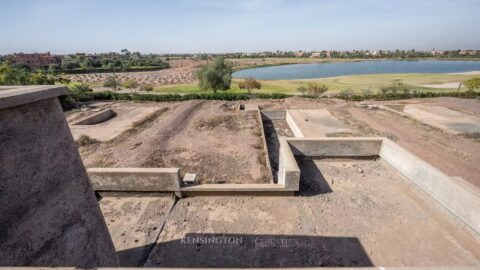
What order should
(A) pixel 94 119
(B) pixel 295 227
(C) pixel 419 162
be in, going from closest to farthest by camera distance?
(B) pixel 295 227 < (C) pixel 419 162 < (A) pixel 94 119

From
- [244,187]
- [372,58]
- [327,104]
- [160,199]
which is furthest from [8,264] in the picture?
[372,58]

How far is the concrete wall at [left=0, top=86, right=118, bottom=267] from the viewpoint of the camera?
2.60 metres

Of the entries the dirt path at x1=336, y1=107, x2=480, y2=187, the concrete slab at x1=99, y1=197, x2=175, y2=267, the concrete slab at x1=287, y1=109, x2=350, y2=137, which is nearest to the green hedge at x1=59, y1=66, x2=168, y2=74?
the concrete slab at x1=287, y1=109, x2=350, y2=137

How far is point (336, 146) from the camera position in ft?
27.9

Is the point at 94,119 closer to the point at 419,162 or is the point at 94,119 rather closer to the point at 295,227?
the point at 295,227

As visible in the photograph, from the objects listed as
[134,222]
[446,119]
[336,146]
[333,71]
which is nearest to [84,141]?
[134,222]

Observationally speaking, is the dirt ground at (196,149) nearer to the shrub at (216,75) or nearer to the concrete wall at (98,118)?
the concrete wall at (98,118)

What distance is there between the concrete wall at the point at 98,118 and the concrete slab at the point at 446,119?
2967 centimetres

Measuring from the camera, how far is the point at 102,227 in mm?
4008

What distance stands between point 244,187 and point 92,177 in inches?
183

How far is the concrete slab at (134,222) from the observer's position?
528cm

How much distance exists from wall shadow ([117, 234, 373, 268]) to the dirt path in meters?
9.62

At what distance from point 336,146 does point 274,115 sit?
51.6 feet

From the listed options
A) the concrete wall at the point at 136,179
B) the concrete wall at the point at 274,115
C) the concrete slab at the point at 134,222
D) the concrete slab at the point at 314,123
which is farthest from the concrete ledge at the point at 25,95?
the concrete wall at the point at 274,115
